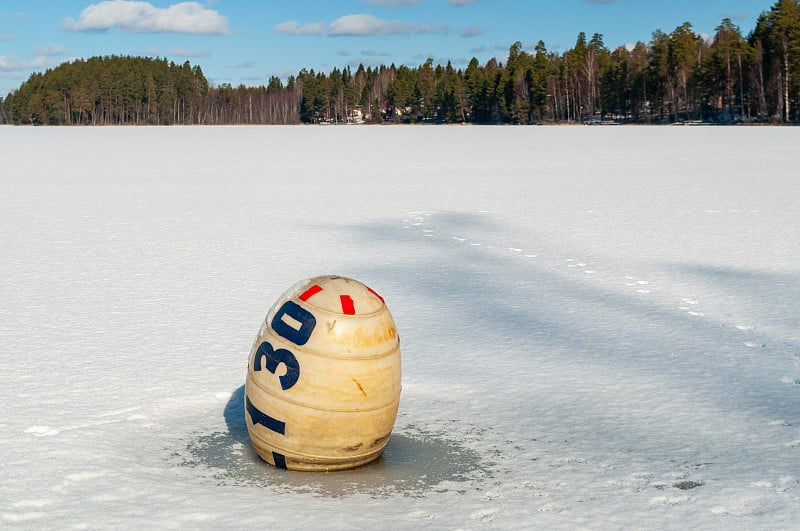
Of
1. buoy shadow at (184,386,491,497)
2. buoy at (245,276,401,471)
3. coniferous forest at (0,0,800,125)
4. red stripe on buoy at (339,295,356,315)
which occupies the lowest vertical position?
buoy shadow at (184,386,491,497)

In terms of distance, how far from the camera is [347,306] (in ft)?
15.2

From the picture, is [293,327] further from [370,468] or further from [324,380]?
[370,468]

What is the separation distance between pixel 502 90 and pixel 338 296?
375ft

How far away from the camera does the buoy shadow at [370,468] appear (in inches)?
176

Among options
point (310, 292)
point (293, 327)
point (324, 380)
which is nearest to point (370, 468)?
point (324, 380)

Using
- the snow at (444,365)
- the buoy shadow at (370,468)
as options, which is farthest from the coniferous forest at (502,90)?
the buoy shadow at (370,468)

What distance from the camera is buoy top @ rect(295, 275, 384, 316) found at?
4613mm

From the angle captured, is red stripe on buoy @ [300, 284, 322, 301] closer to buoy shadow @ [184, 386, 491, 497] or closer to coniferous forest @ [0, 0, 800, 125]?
buoy shadow @ [184, 386, 491, 497]

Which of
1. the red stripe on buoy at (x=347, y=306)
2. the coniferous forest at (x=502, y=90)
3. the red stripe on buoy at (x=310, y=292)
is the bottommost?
the red stripe on buoy at (x=347, y=306)

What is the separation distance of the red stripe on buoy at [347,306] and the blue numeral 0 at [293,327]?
0.16m

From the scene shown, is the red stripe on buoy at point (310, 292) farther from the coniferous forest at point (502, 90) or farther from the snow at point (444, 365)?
the coniferous forest at point (502, 90)

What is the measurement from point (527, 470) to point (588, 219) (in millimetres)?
10674

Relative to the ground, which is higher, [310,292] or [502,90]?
[502,90]

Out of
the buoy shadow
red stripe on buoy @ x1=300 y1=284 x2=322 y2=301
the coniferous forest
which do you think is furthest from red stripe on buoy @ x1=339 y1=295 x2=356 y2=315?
the coniferous forest
